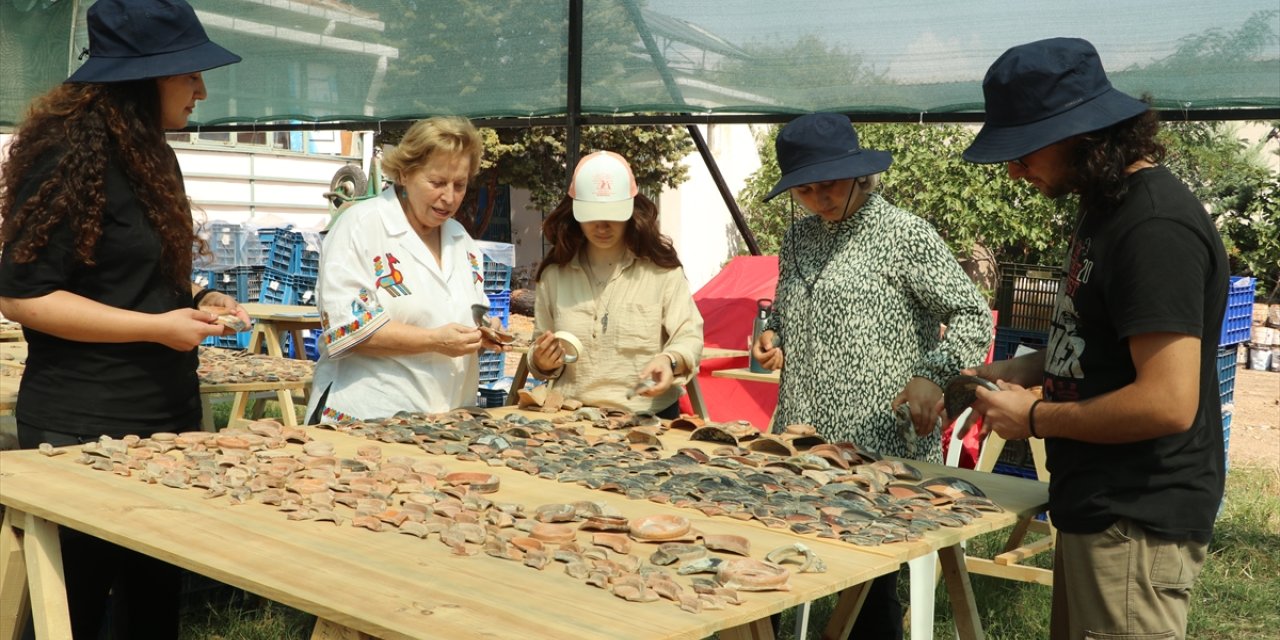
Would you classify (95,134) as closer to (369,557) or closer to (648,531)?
(369,557)

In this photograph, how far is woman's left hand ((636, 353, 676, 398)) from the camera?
3.20 meters

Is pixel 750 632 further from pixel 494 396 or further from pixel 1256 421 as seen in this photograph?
pixel 1256 421

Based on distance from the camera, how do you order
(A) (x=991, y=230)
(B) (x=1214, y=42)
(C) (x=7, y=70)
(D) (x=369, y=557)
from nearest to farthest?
(D) (x=369, y=557) < (B) (x=1214, y=42) < (C) (x=7, y=70) < (A) (x=991, y=230)

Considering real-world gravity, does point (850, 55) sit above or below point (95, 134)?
above

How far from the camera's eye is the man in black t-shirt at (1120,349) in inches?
70.6

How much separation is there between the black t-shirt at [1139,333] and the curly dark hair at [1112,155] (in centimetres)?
3

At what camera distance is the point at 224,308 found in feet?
8.93

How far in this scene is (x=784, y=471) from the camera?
2342mm

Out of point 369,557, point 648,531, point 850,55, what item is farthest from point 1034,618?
point 369,557

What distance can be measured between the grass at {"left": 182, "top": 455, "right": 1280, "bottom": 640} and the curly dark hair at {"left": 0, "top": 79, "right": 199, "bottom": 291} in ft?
5.70

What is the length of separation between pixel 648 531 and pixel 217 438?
1160 mm

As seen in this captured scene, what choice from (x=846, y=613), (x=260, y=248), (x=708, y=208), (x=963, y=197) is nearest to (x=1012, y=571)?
(x=846, y=613)

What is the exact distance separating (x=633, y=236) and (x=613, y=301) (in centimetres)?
20

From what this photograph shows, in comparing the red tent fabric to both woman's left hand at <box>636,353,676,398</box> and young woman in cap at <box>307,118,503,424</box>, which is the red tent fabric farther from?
young woman in cap at <box>307,118,503,424</box>
